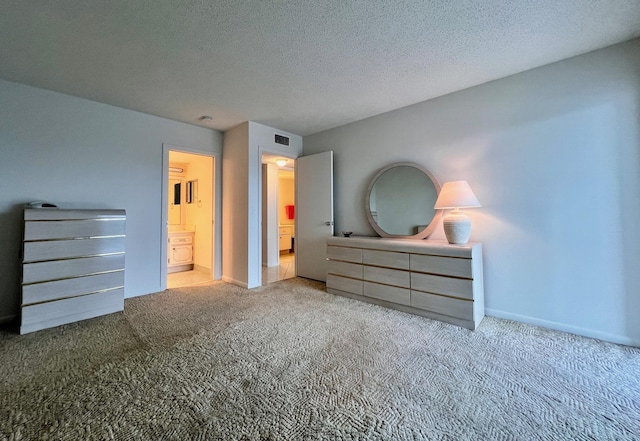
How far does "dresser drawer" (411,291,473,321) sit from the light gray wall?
351cm

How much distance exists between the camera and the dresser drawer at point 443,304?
245 centimetres

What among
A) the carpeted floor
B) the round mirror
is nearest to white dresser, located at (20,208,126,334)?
the carpeted floor

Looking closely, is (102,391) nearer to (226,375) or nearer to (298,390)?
(226,375)

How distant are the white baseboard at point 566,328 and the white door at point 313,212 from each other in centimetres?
238

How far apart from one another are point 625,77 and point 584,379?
2.46 metres

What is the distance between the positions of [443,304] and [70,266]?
3.84 metres

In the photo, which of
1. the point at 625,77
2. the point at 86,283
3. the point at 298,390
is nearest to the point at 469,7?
the point at 625,77

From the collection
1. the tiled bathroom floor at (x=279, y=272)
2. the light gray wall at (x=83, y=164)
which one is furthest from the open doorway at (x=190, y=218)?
the tiled bathroom floor at (x=279, y=272)

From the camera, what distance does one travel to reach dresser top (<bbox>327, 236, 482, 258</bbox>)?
250 cm

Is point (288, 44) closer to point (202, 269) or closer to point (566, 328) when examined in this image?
point (566, 328)

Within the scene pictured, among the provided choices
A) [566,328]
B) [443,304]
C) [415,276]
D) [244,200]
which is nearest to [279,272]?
[244,200]

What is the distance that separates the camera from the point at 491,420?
135cm

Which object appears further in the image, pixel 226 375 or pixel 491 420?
pixel 226 375

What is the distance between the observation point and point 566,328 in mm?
2371
